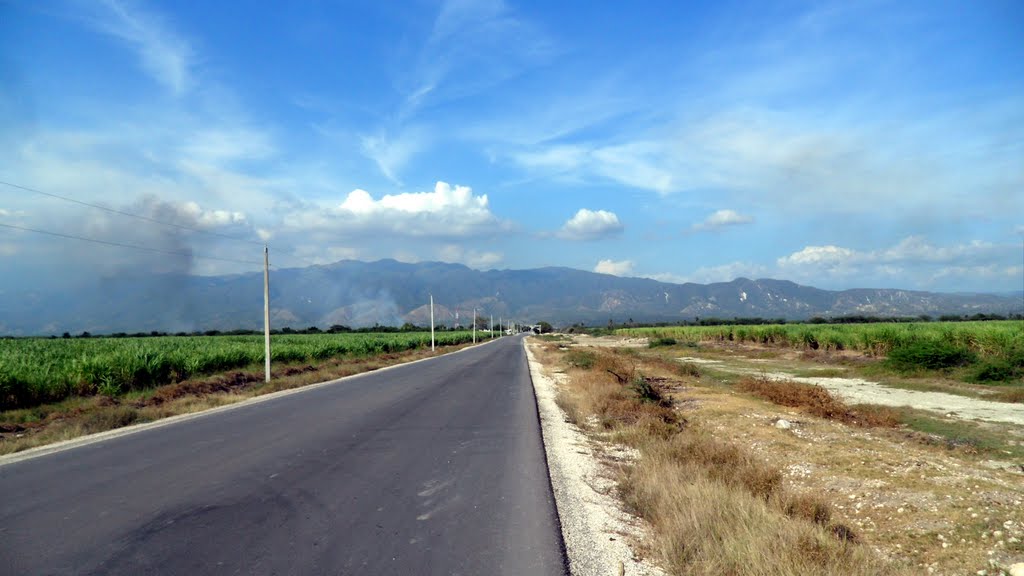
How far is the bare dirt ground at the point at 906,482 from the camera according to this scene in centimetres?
544

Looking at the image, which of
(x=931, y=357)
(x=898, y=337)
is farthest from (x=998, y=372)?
(x=898, y=337)

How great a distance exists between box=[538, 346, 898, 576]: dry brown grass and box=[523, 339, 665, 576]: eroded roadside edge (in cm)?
24

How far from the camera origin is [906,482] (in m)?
7.45

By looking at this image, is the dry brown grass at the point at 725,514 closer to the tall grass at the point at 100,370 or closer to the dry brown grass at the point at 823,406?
the dry brown grass at the point at 823,406

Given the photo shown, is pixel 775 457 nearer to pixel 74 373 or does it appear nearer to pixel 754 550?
pixel 754 550

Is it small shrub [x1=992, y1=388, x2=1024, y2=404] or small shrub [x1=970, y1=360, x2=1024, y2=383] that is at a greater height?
small shrub [x1=970, y1=360, x2=1024, y2=383]

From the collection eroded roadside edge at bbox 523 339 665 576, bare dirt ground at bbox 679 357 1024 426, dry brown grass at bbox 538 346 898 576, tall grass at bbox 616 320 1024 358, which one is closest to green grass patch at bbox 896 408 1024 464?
bare dirt ground at bbox 679 357 1024 426

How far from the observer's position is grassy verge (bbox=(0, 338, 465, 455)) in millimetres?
12773

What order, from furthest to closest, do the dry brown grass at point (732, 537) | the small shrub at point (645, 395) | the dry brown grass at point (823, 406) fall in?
the small shrub at point (645, 395) < the dry brown grass at point (823, 406) < the dry brown grass at point (732, 537)

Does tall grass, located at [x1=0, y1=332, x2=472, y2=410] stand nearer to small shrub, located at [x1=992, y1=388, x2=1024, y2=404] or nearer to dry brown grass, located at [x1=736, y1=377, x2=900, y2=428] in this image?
dry brown grass, located at [x1=736, y1=377, x2=900, y2=428]

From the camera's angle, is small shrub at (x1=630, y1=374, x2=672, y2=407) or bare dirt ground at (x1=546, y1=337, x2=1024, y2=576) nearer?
bare dirt ground at (x1=546, y1=337, x2=1024, y2=576)

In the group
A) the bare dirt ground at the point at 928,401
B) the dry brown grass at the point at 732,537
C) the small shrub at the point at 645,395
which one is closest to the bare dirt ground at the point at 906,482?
the bare dirt ground at the point at 928,401

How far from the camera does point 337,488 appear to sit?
7152 millimetres

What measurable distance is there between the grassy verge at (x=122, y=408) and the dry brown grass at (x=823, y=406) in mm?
16666
